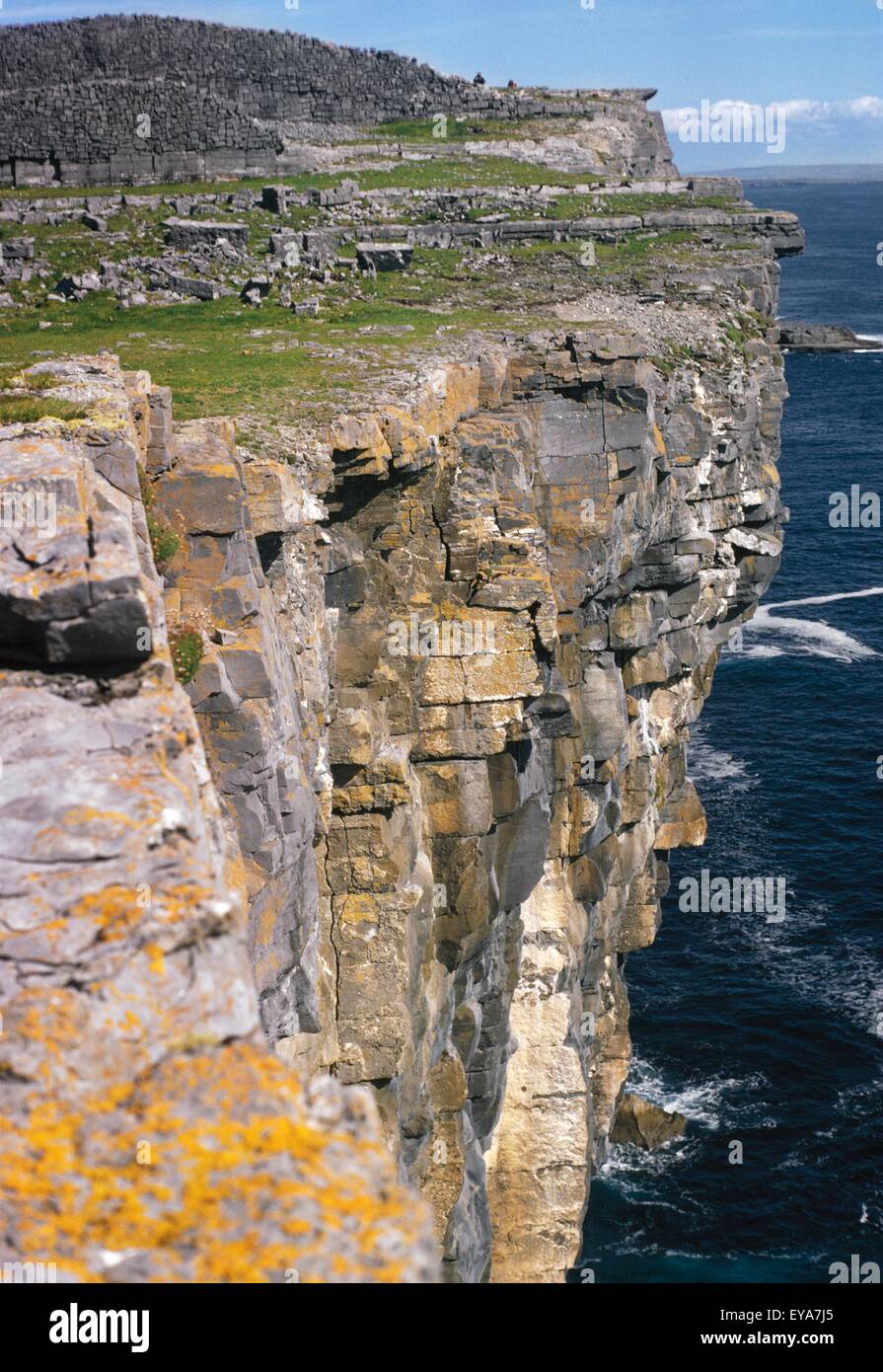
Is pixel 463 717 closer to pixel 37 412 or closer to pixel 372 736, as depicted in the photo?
pixel 372 736

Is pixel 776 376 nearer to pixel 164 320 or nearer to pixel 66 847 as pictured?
pixel 164 320

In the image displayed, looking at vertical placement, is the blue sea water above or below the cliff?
below

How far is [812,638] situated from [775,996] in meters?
33.9

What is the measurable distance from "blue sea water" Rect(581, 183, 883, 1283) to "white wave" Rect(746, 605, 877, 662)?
145 mm

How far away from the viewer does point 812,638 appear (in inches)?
3278

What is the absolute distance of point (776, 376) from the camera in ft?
Result: 165

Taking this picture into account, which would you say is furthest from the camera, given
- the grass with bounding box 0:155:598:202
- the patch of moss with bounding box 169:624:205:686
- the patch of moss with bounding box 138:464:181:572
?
the grass with bounding box 0:155:598:202

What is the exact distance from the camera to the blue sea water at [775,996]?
4438 cm

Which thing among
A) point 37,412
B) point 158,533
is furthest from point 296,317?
point 37,412

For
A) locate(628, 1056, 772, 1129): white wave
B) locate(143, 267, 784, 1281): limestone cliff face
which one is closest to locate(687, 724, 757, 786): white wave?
locate(628, 1056, 772, 1129): white wave

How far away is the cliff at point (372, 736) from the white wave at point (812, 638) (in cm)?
2797

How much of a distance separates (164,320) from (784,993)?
35620mm

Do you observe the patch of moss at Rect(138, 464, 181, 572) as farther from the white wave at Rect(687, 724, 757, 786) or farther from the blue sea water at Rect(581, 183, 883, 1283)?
the white wave at Rect(687, 724, 757, 786)

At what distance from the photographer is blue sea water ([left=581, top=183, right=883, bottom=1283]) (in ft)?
146
